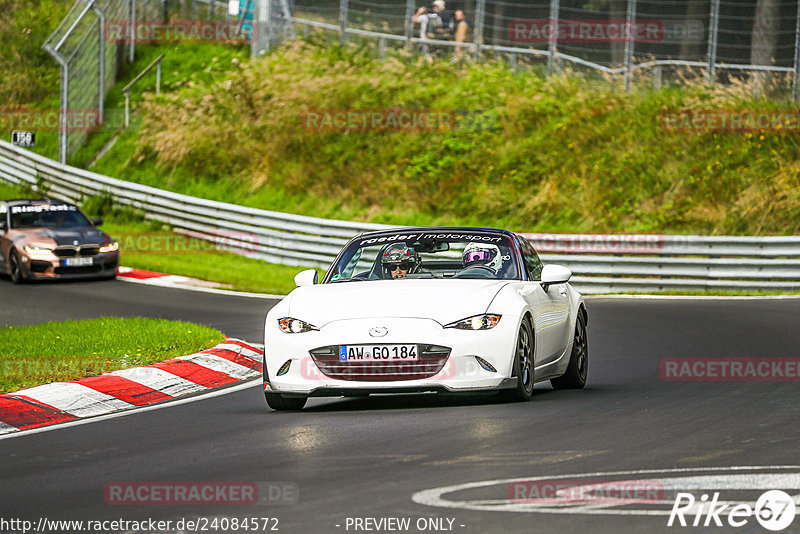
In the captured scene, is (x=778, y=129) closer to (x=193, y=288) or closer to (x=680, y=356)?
(x=193, y=288)

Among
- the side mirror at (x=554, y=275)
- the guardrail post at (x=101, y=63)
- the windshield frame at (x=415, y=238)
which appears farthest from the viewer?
the guardrail post at (x=101, y=63)

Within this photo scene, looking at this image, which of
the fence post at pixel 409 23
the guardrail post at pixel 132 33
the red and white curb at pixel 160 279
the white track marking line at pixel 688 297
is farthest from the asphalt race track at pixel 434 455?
the guardrail post at pixel 132 33

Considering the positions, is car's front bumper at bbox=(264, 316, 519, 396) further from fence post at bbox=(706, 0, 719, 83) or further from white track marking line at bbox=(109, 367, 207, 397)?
fence post at bbox=(706, 0, 719, 83)

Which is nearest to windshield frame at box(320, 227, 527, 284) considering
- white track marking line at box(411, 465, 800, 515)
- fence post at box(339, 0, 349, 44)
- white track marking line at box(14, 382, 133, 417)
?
white track marking line at box(14, 382, 133, 417)

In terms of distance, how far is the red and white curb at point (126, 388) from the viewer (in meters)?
9.96

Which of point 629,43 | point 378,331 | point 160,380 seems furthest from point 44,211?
point 378,331

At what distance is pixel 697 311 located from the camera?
19.2 m

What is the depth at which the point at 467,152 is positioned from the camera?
31688 millimetres

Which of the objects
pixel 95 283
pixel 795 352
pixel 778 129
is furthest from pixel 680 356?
pixel 778 129

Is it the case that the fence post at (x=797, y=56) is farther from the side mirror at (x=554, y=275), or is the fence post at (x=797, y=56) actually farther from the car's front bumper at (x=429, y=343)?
the car's front bumper at (x=429, y=343)

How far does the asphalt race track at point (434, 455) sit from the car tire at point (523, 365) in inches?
6.1

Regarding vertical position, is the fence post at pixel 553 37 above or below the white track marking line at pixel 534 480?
above

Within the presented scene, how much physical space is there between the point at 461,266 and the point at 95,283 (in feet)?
48.0

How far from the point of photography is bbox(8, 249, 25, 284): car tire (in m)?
24.4
